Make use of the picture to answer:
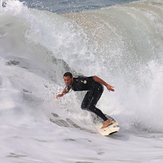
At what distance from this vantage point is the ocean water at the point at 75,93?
4.57 m

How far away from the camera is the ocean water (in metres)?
4.57

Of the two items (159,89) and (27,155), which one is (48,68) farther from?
(27,155)

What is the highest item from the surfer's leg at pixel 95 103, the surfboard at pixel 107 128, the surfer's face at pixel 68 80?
the surfer's face at pixel 68 80

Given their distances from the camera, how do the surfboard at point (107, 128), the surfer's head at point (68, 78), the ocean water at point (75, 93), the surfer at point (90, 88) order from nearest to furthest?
the ocean water at point (75, 93) < the surfer's head at point (68, 78) < the surfer at point (90, 88) < the surfboard at point (107, 128)

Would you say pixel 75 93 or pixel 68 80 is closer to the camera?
pixel 68 80

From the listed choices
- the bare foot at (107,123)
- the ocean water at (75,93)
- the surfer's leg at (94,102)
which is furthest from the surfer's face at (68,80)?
the bare foot at (107,123)

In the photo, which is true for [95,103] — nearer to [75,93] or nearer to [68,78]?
[68,78]

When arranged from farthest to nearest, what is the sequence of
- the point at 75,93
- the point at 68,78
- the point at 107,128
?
the point at 75,93, the point at 107,128, the point at 68,78

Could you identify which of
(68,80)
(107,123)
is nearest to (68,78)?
(68,80)

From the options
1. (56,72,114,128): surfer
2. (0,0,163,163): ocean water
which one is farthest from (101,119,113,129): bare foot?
(0,0,163,163): ocean water

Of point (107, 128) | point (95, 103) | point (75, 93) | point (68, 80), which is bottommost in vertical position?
point (107, 128)

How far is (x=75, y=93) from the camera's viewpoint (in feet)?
23.4

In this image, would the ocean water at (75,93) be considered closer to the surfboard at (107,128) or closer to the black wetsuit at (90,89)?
the surfboard at (107,128)

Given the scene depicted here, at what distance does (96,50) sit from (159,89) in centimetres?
207
